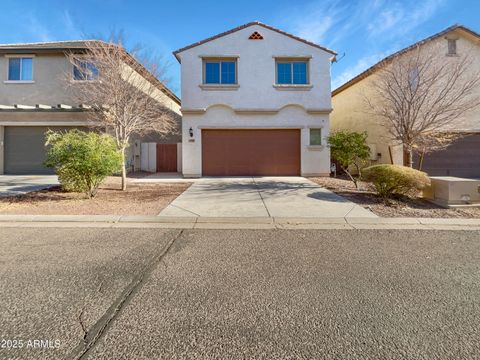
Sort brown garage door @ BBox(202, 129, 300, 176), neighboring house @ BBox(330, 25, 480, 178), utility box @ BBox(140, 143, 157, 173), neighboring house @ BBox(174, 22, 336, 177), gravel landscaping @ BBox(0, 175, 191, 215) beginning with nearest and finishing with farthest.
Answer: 1. gravel landscaping @ BBox(0, 175, 191, 215)
2. neighboring house @ BBox(330, 25, 480, 178)
3. neighboring house @ BBox(174, 22, 336, 177)
4. brown garage door @ BBox(202, 129, 300, 176)
5. utility box @ BBox(140, 143, 157, 173)

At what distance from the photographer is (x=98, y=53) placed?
31.6ft

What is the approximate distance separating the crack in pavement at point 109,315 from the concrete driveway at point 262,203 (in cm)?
292

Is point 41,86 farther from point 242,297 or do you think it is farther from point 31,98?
point 242,297

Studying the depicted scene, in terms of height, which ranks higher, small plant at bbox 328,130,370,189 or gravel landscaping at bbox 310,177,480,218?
small plant at bbox 328,130,370,189

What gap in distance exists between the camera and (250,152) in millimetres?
13656

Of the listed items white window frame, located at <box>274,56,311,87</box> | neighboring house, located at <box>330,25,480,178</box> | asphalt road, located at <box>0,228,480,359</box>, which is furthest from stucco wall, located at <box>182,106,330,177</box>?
asphalt road, located at <box>0,228,480,359</box>

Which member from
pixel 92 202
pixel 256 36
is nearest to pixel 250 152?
pixel 256 36

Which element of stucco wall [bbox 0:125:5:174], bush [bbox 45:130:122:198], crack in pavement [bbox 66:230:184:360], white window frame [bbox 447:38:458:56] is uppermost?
white window frame [bbox 447:38:458:56]

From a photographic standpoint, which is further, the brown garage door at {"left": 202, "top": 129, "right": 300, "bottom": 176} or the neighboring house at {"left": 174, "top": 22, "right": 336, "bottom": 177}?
the brown garage door at {"left": 202, "top": 129, "right": 300, "bottom": 176}

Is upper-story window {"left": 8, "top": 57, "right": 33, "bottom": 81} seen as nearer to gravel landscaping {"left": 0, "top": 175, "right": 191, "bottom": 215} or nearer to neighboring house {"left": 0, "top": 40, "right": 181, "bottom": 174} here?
neighboring house {"left": 0, "top": 40, "right": 181, "bottom": 174}

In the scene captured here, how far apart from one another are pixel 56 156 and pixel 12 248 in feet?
15.1

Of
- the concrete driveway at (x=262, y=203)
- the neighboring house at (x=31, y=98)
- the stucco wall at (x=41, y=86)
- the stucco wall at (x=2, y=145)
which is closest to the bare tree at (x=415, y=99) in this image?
the concrete driveway at (x=262, y=203)

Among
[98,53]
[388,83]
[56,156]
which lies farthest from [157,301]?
[388,83]

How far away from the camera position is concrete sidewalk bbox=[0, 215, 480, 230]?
555 cm
